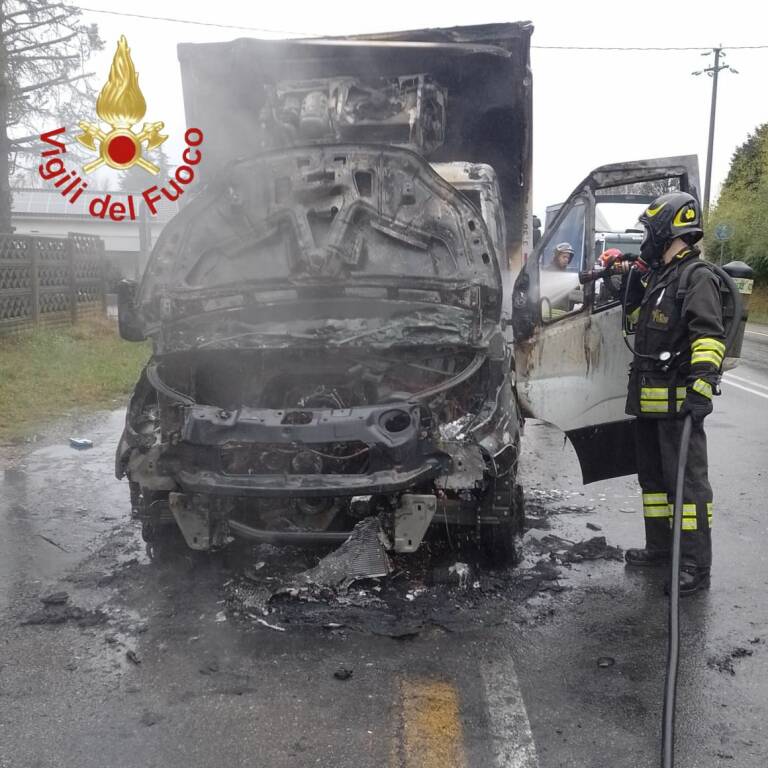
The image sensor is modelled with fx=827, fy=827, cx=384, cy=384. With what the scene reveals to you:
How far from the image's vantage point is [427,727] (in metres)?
2.84

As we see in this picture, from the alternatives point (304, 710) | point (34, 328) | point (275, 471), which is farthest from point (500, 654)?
point (34, 328)

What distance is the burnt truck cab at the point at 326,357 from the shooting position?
3.80 metres

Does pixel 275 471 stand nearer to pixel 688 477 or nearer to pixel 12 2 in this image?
pixel 688 477

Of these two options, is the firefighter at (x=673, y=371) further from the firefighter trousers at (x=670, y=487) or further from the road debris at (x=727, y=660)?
Answer: the road debris at (x=727, y=660)

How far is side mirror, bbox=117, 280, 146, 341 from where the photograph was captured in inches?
186

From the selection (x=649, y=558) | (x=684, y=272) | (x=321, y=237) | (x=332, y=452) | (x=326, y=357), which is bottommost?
(x=649, y=558)

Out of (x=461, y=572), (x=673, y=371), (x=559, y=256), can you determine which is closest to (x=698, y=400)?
(x=673, y=371)

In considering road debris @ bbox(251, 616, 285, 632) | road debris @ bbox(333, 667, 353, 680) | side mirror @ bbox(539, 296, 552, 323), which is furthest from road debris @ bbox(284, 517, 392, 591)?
side mirror @ bbox(539, 296, 552, 323)

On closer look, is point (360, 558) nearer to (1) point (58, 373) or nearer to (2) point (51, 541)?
(2) point (51, 541)

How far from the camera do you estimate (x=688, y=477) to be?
166 inches

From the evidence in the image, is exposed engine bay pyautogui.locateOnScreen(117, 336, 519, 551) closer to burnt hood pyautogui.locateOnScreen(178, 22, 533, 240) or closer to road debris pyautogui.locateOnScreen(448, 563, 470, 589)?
road debris pyautogui.locateOnScreen(448, 563, 470, 589)

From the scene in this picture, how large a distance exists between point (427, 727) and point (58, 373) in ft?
30.1

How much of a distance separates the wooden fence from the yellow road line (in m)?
11.3

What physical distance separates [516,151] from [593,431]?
9.58 ft
